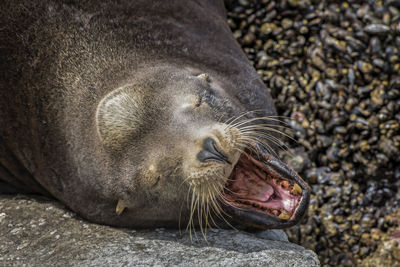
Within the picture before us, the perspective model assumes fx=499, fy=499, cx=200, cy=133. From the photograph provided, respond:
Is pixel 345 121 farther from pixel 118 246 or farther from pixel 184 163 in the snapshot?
pixel 118 246

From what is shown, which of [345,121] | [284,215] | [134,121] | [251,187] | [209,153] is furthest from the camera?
[345,121]

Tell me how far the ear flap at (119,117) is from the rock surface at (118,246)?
2.26ft

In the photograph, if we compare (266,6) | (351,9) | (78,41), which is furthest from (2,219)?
(351,9)

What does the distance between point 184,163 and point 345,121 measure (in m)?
2.30

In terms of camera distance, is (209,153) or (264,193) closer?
(209,153)

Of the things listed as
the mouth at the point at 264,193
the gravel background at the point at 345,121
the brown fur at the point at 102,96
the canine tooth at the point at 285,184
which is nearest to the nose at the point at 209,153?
the brown fur at the point at 102,96

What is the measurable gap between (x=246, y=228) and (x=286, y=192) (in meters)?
0.55

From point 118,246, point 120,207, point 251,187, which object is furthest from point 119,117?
point 251,187

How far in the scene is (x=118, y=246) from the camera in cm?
340

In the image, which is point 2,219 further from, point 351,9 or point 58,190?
point 351,9

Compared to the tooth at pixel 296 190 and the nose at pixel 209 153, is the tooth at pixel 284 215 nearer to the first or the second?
the tooth at pixel 296 190

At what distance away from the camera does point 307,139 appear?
16.5 feet

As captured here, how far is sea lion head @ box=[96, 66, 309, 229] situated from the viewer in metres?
3.26

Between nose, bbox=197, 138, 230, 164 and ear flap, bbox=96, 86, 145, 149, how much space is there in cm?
49
